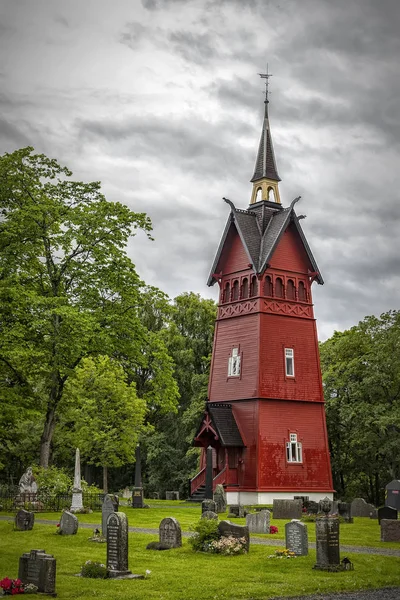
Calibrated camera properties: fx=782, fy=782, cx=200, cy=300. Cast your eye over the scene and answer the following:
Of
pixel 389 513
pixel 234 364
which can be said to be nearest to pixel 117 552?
pixel 389 513

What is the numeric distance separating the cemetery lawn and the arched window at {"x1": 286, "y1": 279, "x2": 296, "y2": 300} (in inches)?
985

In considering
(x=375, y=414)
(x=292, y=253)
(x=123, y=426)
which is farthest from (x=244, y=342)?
(x=123, y=426)

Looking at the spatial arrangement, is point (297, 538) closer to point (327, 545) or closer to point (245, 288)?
point (327, 545)

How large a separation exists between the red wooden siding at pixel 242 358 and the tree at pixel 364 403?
833 cm

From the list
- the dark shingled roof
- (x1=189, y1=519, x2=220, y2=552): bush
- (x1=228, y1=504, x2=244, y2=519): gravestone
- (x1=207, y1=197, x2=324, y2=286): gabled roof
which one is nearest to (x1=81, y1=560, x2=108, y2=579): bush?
(x1=189, y1=519, x2=220, y2=552): bush

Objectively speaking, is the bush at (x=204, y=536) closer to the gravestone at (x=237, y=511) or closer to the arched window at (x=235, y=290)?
the gravestone at (x=237, y=511)

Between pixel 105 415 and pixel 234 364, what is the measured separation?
13.2 metres

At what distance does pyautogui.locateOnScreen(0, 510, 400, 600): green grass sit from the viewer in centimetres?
1499

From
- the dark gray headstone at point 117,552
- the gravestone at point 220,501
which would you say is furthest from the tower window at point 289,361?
the dark gray headstone at point 117,552

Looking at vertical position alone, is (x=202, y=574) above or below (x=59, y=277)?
below

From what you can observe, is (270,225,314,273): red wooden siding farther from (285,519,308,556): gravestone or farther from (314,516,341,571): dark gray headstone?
(314,516,341,571): dark gray headstone

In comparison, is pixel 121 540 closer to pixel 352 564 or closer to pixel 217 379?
pixel 352 564

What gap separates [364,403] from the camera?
48.8 meters

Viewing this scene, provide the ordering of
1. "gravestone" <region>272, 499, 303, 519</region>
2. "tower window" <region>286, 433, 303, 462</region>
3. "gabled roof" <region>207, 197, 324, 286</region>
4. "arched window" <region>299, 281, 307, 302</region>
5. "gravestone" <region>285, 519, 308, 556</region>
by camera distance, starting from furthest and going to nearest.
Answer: "arched window" <region>299, 281, 307, 302</region>, "gabled roof" <region>207, 197, 324, 286</region>, "tower window" <region>286, 433, 303, 462</region>, "gravestone" <region>272, 499, 303, 519</region>, "gravestone" <region>285, 519, 308, 556</region>
